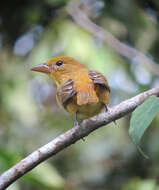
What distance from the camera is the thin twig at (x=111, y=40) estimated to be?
15.4 feet

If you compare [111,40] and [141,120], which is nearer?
[141,120]

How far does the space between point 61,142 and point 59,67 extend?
190 centimetres

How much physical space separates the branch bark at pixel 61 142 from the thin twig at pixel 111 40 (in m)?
1.95

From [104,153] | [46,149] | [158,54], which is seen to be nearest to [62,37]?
[158,54]

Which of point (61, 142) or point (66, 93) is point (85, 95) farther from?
point (61, 142)

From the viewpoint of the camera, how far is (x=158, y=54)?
5.30m

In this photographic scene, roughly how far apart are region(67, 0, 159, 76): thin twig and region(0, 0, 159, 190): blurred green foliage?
0.29 ft

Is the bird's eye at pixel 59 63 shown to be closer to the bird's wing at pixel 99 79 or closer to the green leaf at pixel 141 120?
the bird's wing at pixel 99 79

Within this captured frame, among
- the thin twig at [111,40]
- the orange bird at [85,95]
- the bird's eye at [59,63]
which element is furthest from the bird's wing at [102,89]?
the thin twig at [111,40]

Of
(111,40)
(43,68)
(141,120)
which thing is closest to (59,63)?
(43,68)

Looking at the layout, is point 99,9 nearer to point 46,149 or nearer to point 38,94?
point 38,94

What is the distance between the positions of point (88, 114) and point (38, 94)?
311 cm

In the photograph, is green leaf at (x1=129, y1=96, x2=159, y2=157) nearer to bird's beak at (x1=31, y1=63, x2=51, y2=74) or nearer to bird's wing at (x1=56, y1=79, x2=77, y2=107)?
bird's wing at (x1=56, y1=79, x2=77, y2=107)

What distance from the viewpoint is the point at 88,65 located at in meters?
4.80
